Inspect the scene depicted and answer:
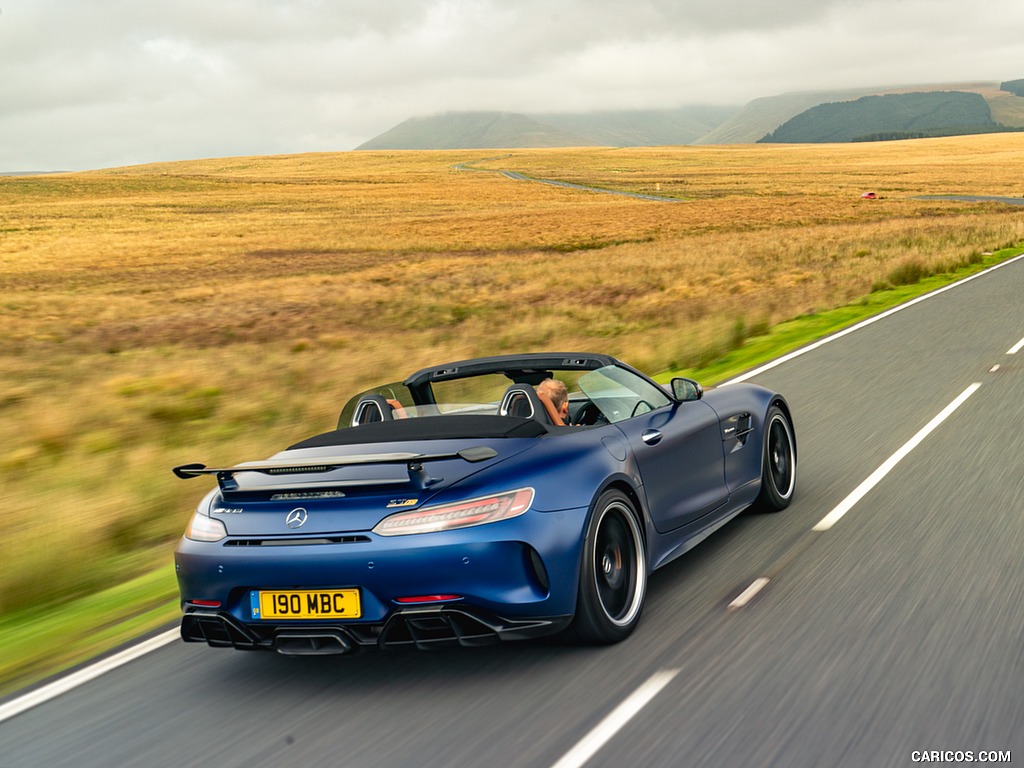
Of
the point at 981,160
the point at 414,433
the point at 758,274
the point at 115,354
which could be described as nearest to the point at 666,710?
the point at 414,433

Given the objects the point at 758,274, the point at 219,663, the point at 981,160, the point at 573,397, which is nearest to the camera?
Answer: the point at 219,663

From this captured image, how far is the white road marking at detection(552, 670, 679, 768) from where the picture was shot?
11.8 feet

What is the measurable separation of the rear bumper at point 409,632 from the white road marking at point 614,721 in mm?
439

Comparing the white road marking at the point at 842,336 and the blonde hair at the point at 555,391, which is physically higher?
the blonde hair at the point at 555,391

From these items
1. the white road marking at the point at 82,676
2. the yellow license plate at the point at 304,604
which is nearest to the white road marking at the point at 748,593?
the yellow license plate at the point at 304,604

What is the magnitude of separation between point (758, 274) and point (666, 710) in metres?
27.1

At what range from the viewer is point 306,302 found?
27641 millimetres

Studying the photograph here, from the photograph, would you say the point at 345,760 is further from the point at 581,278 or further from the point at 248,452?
the point at 581,278

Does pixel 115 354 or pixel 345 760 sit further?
pixel 115 354

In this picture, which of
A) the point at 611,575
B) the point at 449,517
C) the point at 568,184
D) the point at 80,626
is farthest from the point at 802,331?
the point at 568,184

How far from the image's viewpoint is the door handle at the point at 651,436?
17.6 feet

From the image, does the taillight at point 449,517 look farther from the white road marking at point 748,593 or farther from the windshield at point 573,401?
the white road marking at point 748,593

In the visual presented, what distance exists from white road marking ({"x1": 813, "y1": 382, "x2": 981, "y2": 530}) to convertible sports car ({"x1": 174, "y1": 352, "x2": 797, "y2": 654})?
177 cm

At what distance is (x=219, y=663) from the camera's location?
5027 millimetres
